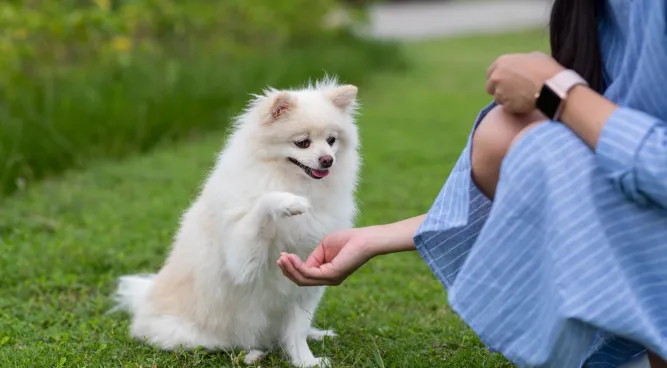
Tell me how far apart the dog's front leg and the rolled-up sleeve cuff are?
0.83 metres

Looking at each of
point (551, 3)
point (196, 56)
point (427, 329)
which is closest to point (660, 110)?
point (551, 3)

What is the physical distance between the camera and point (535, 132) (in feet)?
5.87

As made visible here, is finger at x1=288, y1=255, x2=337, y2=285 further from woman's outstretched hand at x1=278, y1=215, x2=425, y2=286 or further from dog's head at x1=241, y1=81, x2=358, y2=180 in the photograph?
dog's head at x1=241, y1=81, x2=358, y2=180

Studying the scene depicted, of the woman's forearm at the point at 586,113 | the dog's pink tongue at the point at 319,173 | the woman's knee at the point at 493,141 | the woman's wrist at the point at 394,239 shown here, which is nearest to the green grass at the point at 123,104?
the dog's pink tongue at the point at 319,173

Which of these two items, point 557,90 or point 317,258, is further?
point 317,258

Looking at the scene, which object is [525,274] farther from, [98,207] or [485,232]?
[98,207]

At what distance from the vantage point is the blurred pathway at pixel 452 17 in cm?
1510

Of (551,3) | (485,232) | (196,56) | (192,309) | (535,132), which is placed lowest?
(196,56)

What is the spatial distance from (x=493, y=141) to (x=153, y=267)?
1.99 meters

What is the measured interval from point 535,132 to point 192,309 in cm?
134

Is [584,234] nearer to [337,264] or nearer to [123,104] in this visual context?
[337,264]

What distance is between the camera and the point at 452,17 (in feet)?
59.6

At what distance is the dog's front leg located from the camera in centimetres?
227

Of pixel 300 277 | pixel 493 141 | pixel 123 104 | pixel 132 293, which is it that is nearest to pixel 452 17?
pixel 123 104
